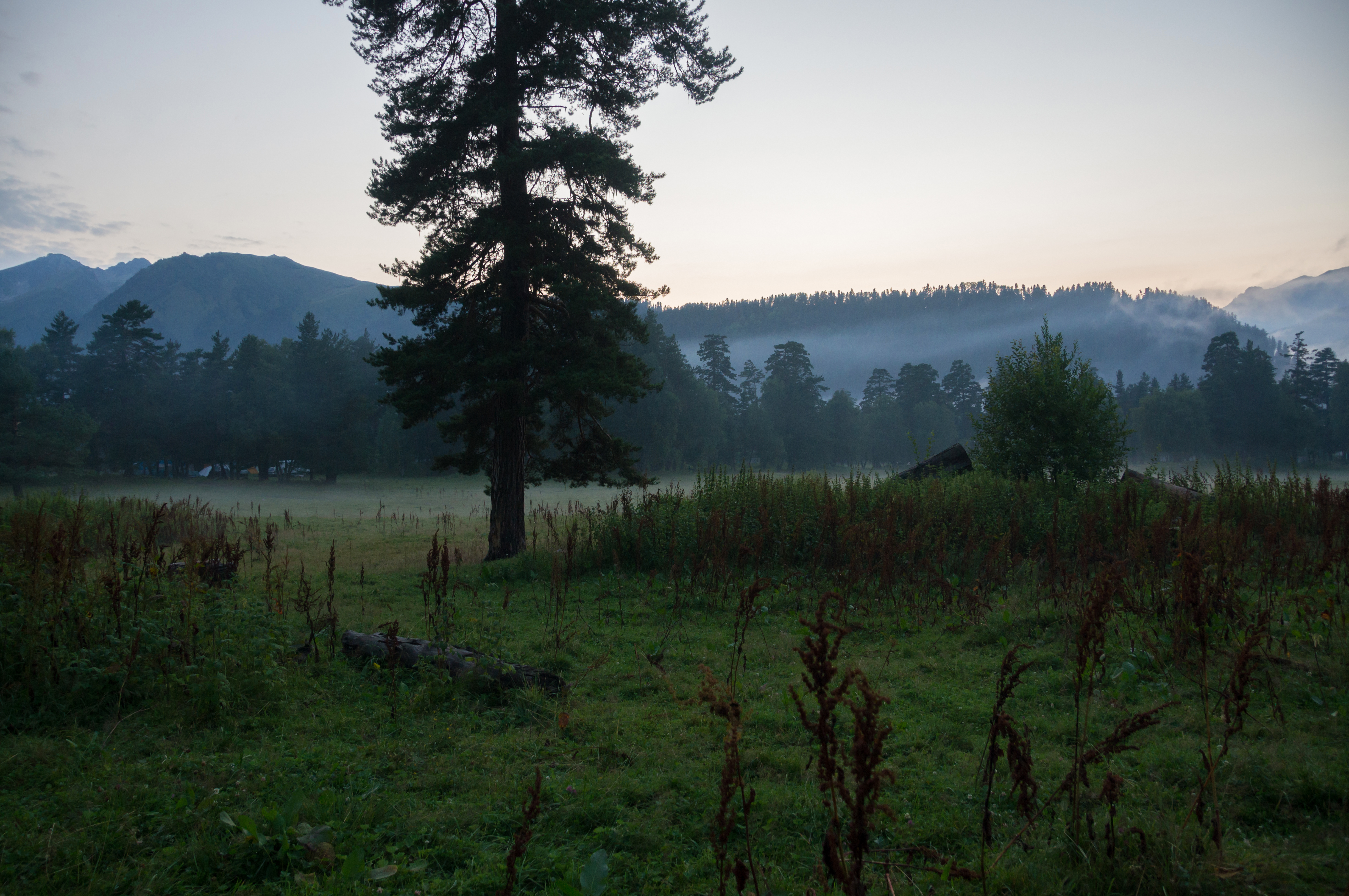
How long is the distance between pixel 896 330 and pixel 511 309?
17179cm

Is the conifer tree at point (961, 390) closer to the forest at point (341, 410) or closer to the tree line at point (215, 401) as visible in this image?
the forest at point (341, 410)

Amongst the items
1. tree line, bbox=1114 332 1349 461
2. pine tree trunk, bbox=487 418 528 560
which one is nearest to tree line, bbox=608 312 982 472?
tree line, bbox=1114 332 1349 461

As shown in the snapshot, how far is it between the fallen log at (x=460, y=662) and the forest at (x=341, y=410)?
35.6 m

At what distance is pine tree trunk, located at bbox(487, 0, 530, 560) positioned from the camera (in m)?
11.3

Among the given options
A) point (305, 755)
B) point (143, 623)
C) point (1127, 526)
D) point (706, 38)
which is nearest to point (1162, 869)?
point (305, 755)

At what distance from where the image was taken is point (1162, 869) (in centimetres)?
217

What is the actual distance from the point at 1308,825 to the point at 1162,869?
92 centimetres

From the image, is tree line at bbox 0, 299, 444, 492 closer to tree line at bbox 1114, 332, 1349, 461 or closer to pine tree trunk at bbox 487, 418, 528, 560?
pine tree trunk at bbox 487, 418, 528, 560

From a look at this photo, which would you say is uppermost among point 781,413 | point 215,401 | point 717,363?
point 717,363

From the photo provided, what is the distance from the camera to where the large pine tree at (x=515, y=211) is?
1116 centimetres

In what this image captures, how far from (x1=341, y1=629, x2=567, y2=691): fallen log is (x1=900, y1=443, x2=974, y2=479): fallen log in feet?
34.0

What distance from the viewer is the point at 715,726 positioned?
4176mm

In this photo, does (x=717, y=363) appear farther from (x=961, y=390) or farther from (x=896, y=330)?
(x=896, y=330)

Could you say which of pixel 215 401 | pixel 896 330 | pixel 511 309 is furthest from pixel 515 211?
pixel 896 330
